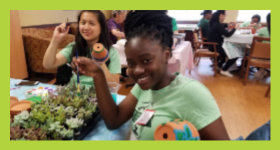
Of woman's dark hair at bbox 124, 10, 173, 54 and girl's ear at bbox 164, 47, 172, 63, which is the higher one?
woman's dark hair at bbox 124, 10, 173, 54

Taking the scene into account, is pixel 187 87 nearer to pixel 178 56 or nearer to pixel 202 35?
pixel 178 56

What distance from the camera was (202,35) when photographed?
4.62 m

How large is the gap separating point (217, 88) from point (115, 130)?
8.68 ft

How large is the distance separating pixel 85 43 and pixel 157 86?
0.73m

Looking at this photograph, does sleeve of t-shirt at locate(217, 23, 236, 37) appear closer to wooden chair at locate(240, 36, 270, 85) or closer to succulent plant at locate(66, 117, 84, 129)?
wooden chair at locate(240, 36, 270, 85)

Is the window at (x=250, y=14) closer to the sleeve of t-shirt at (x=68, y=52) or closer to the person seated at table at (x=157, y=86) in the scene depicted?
the person seated at table at (x=157, y=86)

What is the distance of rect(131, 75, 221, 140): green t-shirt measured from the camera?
0.63 meters

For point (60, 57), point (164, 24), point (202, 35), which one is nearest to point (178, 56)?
point (60, 57)

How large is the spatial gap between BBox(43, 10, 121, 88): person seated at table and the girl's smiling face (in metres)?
0.49

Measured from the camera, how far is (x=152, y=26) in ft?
2.33

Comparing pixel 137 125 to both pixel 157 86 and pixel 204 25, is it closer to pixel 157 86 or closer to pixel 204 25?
pixel 157 86

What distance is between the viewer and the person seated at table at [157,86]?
638mm

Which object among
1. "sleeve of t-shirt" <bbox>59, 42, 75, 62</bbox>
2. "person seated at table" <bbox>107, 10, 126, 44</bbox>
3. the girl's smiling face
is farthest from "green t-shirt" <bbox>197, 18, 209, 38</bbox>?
the girl's smiling face

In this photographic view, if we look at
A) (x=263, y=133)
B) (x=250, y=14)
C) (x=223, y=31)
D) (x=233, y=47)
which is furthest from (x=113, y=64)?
(x=250, y=14)
